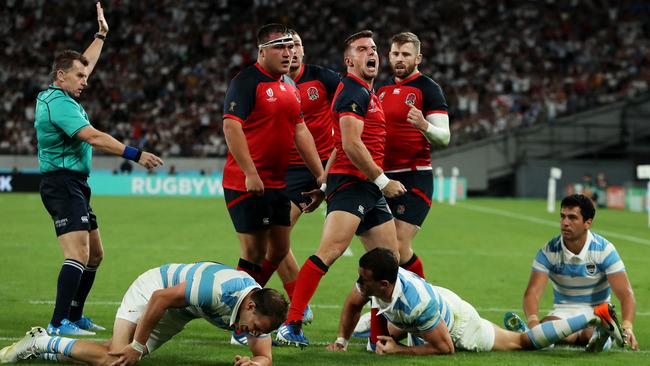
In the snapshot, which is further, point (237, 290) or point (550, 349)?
point (550, 349)

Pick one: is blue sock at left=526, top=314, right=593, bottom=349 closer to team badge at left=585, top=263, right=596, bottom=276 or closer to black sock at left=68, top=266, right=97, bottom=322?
team badge at left=585, top=263, right=596, bottom=276

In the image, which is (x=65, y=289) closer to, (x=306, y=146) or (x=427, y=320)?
(x=306, y=146)

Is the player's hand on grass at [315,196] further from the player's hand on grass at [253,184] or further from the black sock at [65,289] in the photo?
the black sock at [65,289]

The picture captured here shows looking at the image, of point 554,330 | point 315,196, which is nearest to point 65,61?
point 315,196

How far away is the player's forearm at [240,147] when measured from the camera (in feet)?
24.2

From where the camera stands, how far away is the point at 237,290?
6.18 m

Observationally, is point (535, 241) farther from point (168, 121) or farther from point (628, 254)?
point (168, 121)

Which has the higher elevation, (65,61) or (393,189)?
(65,61)

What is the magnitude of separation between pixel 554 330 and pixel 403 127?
241 cm

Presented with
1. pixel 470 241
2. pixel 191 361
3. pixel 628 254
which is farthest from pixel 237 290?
pixel 470 241

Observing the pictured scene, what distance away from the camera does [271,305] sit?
236 inches

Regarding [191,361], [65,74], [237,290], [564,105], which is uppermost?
[564,105]

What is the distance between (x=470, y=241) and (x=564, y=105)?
24095 mm

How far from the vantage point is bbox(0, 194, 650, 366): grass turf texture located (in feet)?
24.0
